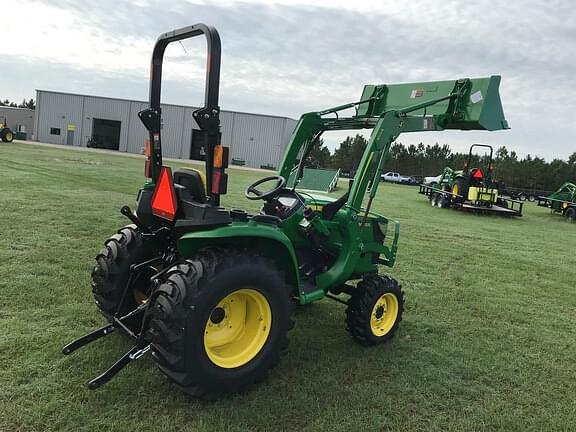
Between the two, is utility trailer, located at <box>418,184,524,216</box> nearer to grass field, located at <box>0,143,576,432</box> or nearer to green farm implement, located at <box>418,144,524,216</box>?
green farm implement, located at <box>418,144,524,216</box>

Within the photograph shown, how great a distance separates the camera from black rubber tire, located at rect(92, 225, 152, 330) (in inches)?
146

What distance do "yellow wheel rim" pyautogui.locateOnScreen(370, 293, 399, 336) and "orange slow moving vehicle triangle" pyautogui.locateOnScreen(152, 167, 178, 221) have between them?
7.09ft

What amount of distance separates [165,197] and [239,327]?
42.0 inches

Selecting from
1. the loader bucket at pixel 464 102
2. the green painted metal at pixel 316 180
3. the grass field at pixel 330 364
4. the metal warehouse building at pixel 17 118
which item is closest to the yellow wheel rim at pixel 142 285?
the grass field at pixel 330 364

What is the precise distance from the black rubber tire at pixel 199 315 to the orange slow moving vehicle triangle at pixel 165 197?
0.43m

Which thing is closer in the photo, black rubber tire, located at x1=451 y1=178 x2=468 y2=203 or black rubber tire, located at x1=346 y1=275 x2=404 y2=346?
black rubber tire, located at x1=346 y1=275 x2=404 y2=346

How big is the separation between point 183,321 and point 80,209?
6952 mm

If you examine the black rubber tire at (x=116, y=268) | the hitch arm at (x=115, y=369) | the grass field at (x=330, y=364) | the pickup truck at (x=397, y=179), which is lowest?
the grass field at (x=330, y=364)

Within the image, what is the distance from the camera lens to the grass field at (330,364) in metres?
2.97

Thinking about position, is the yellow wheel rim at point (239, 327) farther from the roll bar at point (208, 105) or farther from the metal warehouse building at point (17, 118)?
the metal warehouse building at point (17, 118)

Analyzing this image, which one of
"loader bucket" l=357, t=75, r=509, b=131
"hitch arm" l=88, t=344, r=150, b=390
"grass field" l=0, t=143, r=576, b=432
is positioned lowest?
"grass field" l=0, t=143, r=576, b=432

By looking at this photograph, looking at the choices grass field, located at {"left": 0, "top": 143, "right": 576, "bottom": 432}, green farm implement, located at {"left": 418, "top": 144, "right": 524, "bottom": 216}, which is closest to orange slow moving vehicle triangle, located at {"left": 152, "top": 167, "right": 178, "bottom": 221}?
grass field, located at {"left": 0, "top": 143, "right": 576, "bottom": 432}

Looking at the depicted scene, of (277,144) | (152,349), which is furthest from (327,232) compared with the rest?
(277,144)

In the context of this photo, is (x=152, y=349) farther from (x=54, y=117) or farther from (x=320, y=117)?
(x=54, y=117)
